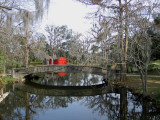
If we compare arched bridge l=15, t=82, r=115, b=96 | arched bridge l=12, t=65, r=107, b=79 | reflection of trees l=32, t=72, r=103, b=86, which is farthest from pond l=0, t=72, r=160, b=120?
reflection of trees l=32, t=72, r=103, b=86

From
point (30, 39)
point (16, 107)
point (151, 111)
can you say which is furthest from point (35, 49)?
point (151, 111)

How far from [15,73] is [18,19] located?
11.9m

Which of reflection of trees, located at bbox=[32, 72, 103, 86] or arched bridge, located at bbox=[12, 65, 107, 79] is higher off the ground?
arched bridge, located at bbox=[12, 65, 107, 79]

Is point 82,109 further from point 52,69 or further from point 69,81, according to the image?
point 69,81

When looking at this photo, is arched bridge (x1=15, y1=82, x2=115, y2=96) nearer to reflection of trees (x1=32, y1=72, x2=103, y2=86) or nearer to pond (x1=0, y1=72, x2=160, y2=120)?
pond (x1=0, y1=72, x2=160, y2=120)

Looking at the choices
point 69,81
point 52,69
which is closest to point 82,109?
point 52,69

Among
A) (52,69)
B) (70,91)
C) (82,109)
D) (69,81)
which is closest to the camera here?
(82,109)

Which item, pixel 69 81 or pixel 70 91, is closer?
pixel 70 91

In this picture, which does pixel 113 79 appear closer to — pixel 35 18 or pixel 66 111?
pixel 66 111

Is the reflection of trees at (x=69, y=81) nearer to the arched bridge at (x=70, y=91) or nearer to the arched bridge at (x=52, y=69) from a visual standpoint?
the arched bridge at (x=52, y=69)

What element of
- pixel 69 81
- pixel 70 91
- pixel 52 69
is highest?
pixel 52 69

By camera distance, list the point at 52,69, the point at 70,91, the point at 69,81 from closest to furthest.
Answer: the point at 70,91 → the point at 52,69 → the point at 69,81

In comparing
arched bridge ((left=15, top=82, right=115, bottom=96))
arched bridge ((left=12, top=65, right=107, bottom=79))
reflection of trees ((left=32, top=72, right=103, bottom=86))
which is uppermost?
arched bridge ((left=12, top=65, right=107, bottom=79))

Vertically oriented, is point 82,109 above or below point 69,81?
above
